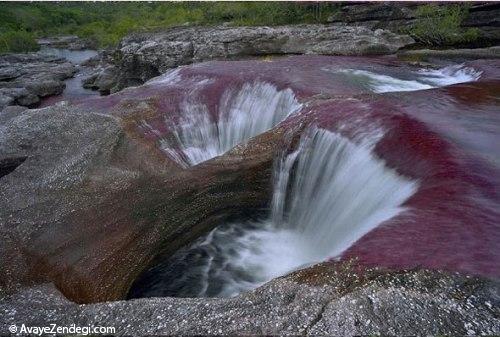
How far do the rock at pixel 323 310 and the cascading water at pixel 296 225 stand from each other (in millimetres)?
2563

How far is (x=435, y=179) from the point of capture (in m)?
7.12

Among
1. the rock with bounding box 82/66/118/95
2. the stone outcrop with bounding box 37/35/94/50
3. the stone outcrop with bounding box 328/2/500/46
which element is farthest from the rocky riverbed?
the stone outcrop with bounding box 37/35/94/50

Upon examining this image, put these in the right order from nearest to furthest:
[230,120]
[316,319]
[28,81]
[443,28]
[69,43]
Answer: [316,319]
[230,120]
[443,28]
[28,81]
[69,43]

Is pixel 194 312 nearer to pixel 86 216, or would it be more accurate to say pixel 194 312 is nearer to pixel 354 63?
pixel 86 216

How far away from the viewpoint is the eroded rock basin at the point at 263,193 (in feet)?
19.5

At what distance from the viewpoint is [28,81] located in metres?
34.4

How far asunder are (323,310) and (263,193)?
6611mm

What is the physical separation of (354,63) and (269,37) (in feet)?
36.5

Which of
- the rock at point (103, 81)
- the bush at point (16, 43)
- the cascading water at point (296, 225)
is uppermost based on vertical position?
the cascading water at point (296, 225)

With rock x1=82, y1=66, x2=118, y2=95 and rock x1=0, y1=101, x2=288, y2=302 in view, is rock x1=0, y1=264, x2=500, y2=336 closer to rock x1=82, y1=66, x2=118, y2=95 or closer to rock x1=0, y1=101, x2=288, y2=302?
rock x1=0, y1=101, x2=288, y2=302

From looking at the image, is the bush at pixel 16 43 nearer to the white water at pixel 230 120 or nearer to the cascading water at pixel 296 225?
the white water at pixel 230 120

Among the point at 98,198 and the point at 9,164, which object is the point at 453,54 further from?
the point at 9,164

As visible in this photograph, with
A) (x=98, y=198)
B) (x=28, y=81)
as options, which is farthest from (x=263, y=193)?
(x=28, y=81)

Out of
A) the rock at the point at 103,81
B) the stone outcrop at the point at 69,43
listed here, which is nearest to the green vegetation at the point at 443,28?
the rock at the point at 103,81
